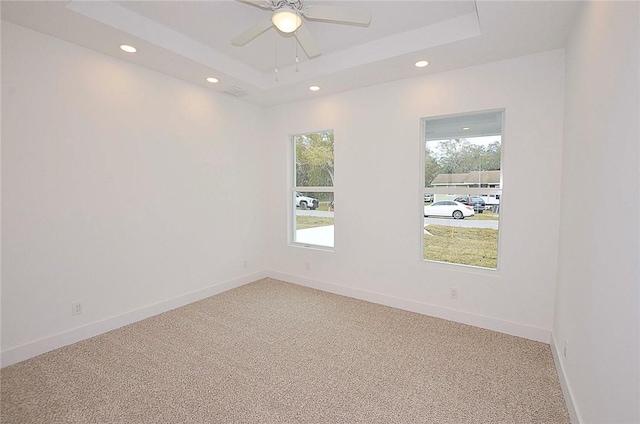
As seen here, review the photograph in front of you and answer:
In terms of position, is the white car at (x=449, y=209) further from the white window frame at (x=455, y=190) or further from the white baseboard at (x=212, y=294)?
the white baseboard at (x=212, y=294)

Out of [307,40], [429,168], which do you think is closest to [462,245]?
[429,168]

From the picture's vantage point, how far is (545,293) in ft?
9.27

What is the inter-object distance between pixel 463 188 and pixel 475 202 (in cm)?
19

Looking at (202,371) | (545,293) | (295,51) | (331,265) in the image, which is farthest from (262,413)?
(295,51)

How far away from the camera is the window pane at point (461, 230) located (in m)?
3.19

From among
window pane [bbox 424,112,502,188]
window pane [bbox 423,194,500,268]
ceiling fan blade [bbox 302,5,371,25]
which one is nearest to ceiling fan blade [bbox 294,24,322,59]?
ceiling fan blade [bbox 302,5,371,25]

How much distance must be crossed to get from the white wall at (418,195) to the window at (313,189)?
0.59 ft

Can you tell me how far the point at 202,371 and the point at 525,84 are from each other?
12.3 feet

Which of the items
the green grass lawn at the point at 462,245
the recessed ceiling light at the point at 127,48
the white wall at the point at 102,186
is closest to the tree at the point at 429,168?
the green grass lawn at the point at 462,245

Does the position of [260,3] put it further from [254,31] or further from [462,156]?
[462,156]

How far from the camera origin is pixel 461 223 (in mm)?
3365

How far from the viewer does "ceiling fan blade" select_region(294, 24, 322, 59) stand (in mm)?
2249

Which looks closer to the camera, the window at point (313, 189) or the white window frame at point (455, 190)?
the white window frame at point (455, 190)

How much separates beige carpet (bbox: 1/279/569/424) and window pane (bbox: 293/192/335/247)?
141cm
